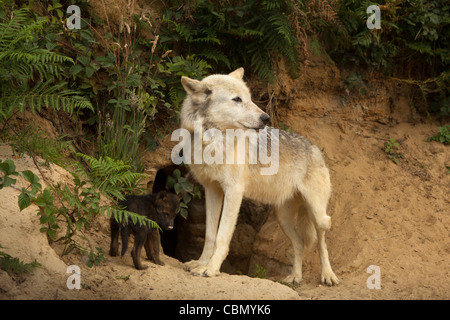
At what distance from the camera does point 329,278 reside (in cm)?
620

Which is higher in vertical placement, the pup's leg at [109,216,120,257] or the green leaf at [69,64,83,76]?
the green leaf at [69,64,83,76]

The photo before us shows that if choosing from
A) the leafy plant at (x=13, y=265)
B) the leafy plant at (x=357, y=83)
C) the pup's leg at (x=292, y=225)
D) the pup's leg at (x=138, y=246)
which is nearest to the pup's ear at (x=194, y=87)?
the pup's leg at (x=138, y=246)

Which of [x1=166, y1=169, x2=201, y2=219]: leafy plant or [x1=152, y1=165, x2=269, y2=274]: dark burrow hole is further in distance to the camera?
[x1=152, y1=165, x2=269, y2=274]: dark burrow hole

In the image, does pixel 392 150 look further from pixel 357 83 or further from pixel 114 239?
pixel 114 239

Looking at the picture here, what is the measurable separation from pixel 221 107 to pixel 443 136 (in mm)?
4725

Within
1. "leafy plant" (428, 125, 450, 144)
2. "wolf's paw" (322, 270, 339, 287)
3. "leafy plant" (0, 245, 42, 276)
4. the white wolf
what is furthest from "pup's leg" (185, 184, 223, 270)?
"leafy plant" (428, 125, 450, 144)

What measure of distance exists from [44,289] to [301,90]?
5.78 metres

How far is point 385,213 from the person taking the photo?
24.0 ft

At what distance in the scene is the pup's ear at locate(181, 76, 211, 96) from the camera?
555 cm

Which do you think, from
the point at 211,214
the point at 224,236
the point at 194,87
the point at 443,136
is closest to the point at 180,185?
the point at 211,214

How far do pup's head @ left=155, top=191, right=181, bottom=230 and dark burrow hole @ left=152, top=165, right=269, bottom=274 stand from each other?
2605 millimetres

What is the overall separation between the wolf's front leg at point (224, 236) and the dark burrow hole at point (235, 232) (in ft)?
7.79

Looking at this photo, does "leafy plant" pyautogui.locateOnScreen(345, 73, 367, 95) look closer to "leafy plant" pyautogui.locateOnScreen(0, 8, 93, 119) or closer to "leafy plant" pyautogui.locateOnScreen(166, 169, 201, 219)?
"leafy plant" pyautogui.locateOnScreen(166, 169, 201, 219)

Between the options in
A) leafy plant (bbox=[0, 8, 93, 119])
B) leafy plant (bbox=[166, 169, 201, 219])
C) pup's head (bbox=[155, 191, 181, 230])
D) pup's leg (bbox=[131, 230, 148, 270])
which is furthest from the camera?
leafy plant (bbox=[166, 169, 201, 219])
